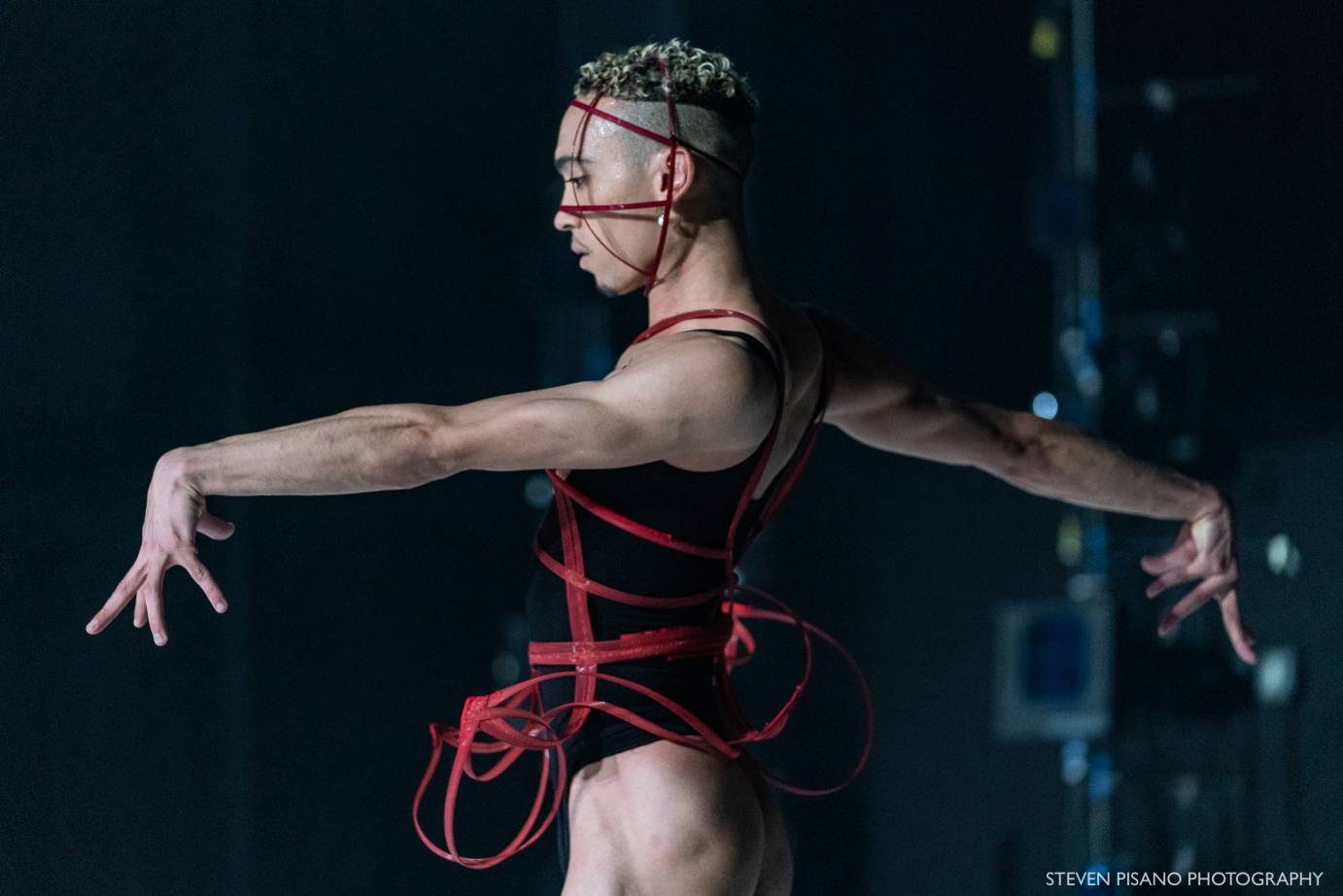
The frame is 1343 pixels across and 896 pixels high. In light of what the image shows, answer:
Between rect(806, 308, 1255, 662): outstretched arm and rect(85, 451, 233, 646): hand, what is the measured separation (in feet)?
2.89

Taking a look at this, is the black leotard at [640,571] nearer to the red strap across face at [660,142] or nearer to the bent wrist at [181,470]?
the red strap across face at [660,142]

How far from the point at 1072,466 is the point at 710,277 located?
0.63 m

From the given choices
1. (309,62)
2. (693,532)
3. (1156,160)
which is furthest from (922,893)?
(309,62)

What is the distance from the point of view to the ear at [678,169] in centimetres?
183

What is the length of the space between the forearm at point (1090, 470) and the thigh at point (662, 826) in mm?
656

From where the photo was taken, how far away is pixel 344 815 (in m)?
2.90

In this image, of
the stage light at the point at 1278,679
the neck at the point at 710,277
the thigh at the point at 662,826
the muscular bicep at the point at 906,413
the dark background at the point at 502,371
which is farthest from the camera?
the stage light at the point at 1278,679

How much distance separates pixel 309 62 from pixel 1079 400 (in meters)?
1.66

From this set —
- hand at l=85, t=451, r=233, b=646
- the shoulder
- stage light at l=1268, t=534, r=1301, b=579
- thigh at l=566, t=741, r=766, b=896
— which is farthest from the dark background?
the shoulder

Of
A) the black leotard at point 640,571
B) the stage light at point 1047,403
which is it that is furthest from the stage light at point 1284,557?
the black leotard at point 640,571

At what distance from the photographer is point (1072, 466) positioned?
85.0 inches

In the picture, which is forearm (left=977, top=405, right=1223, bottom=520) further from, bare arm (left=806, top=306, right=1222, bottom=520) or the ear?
the ear

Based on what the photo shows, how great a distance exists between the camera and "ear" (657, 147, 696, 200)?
183 centimetres

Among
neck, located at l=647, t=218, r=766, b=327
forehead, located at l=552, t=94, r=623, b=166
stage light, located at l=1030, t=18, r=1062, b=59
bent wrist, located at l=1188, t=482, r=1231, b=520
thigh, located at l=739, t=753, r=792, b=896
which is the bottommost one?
thigh, located at l=739, t=753, r=792, b=896
